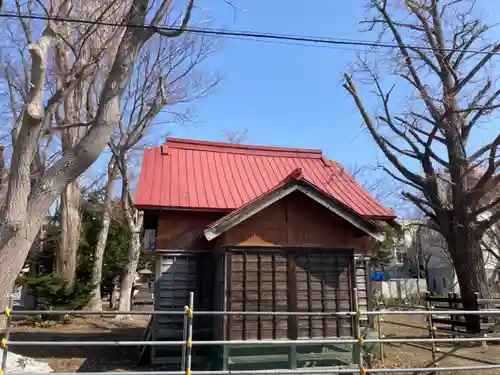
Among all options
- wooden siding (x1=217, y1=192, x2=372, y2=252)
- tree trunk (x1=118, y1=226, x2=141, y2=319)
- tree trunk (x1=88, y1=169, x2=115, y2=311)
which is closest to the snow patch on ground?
wooden siding (x1=217, y1=192, x2=372, y2=252)

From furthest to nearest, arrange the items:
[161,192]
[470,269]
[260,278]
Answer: [470,269] → [161,192] → [260,278]

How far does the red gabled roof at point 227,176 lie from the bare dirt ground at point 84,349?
14.0ft

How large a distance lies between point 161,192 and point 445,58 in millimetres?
11798

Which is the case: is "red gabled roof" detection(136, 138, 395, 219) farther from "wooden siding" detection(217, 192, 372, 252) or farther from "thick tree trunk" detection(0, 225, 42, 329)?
"thick tree trunk" detection(0, 225, 42, 329)

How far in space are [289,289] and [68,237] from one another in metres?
16.6

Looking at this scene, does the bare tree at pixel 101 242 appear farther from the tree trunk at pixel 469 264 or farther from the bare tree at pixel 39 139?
the tree trunk at pixel 469 264

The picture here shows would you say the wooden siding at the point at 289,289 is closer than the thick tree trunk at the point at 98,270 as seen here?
Yes

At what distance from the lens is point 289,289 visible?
10.0 meters

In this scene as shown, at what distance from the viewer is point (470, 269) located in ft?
52.2

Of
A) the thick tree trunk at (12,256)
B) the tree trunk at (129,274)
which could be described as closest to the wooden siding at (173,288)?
the thick tree trunk at (12,256)

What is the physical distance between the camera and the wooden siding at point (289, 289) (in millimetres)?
9797

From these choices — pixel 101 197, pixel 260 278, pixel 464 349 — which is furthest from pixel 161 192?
pixel 101 197

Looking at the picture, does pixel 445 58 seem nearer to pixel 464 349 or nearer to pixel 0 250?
pixel 464 349

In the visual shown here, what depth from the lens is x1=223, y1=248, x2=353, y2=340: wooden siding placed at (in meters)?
9.80
